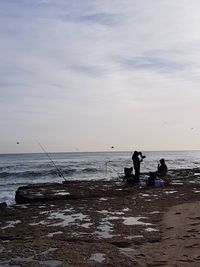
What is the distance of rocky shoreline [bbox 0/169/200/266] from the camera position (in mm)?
8578

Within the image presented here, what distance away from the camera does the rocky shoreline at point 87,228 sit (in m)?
8.58

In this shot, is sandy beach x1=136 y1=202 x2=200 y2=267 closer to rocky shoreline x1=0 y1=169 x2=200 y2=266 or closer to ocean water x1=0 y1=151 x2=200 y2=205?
rocky shoreline x1=0 y1=169 x2=200 y2=266

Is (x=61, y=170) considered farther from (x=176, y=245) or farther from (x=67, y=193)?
(x=176, y=245)

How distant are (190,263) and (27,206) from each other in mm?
10088

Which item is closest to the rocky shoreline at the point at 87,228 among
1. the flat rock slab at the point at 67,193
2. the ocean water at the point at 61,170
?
the flat rock slab at the point at 67,193

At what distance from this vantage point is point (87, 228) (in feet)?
38.0

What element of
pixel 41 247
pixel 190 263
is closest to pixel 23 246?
pixel 41 247

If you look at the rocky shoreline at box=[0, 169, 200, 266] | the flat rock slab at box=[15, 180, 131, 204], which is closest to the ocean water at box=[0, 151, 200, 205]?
the flat rock slab at box=[15, 180, 131, 204]

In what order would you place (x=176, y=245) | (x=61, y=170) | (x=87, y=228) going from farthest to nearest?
(x=61, y=170), (x=87, y=228), (x=176, y=245)

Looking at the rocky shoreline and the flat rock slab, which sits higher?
the flat rock slab

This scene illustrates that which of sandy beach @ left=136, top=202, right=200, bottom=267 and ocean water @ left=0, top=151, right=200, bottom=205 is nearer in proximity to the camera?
sandy beach @ left=136, top=202, right=200, bottom=267

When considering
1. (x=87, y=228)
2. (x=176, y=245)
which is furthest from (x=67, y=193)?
(x=176, y=245)

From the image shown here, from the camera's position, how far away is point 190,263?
7.96 metres

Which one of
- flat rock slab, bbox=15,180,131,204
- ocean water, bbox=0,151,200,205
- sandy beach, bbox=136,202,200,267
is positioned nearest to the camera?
sandy beach, bbox=136,202,200,267
